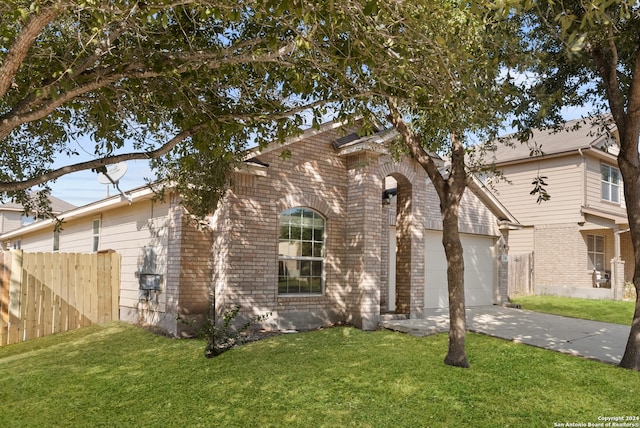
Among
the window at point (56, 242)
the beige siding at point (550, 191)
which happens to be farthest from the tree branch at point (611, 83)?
the window at point (56, 242)

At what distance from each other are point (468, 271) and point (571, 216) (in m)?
8.58

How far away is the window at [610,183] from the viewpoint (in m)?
22.3

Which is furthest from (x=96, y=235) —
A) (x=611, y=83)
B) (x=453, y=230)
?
(x=611, y=83)

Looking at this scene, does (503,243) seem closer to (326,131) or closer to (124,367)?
(326,131)

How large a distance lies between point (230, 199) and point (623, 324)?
10.3 metres

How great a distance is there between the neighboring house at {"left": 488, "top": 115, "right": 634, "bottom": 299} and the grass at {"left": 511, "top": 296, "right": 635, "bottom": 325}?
85.2 inches

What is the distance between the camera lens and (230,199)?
32.9ft

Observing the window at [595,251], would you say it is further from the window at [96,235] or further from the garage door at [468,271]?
the window at [96,235]

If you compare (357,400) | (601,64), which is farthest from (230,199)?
(601,64)

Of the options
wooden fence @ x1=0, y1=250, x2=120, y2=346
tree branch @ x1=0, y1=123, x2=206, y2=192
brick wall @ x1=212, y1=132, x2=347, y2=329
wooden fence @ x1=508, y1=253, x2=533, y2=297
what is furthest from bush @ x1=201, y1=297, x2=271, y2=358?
wooden fence @ x1=508, y1=253, x2=533, y2=297

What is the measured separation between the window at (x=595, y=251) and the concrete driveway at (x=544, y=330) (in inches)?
408

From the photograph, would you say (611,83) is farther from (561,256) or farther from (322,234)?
(561,256)

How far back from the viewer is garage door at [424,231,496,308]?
14109 millimetres

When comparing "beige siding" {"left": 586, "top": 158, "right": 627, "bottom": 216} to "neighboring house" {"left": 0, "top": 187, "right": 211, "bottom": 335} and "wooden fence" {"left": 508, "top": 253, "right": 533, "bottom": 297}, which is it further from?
"neighboring house" {"left": 0, "top": 187, "right": 211, "bottom": 335}
